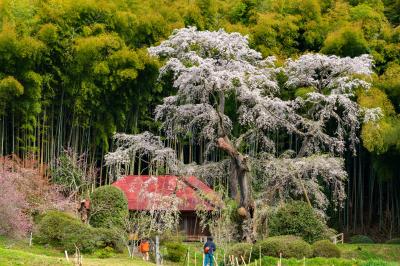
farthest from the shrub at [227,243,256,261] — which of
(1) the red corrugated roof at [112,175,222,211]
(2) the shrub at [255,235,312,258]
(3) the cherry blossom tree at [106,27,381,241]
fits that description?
(3) the cherry blossom tree at [106,27,381,241]

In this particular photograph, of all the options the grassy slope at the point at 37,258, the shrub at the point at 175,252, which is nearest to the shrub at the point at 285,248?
the grassy slope at the point at 37,258

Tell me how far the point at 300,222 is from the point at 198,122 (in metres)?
5.02

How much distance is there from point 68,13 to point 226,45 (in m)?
6.37

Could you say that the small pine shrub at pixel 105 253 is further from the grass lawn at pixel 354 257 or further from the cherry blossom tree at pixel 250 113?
the cherry blossom tree at pixel 250 113

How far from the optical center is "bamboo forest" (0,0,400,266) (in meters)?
22.4

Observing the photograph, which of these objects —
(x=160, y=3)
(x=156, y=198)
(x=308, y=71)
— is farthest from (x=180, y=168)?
(x=160, y=3)

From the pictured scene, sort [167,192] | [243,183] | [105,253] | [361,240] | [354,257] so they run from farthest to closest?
[361,240]
[167,192]
[243,183]
[105,253]
[354,257]

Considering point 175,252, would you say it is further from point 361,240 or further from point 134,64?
point 361,240

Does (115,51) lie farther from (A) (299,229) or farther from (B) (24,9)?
(A) (299,229)

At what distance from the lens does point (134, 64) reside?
91.4 ft

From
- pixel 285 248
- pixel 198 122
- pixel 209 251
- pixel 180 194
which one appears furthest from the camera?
pixel 180 194

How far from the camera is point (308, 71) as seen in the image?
25969mm

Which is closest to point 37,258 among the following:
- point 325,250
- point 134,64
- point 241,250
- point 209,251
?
point 209,251

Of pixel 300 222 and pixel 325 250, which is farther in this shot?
pixel 300 222
